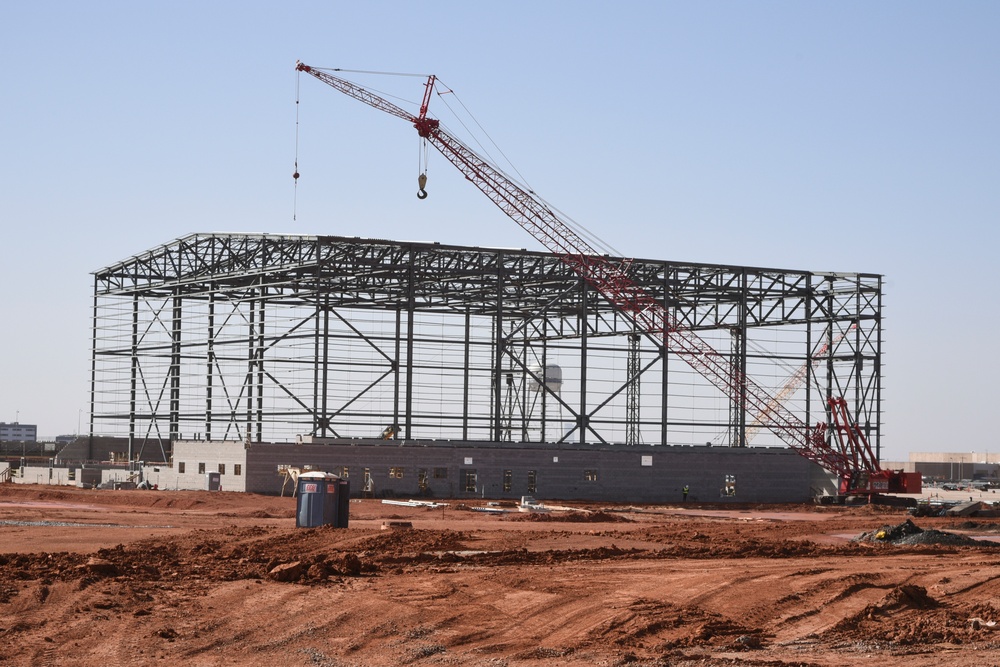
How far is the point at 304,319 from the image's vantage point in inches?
2542

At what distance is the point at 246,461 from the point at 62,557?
114 feet

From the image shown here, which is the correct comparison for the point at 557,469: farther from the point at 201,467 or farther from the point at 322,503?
the point at 322,503

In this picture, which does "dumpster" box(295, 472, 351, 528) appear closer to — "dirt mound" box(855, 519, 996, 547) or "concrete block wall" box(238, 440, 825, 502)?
"dirt mound" box(855, 519, 996, 547)

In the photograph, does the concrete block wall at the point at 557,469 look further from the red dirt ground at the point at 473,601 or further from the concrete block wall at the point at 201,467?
the red dirt ground at the point at 473,601

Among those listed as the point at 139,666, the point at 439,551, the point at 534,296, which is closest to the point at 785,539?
the point at 439,551

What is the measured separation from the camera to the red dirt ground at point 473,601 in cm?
1744

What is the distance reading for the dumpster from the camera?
35.0 metres

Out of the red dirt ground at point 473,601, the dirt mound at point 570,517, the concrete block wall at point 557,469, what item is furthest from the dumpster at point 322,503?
the concrete block wall at point 557,469

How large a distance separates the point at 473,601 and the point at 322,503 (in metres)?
14.7

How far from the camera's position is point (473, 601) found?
824 inches

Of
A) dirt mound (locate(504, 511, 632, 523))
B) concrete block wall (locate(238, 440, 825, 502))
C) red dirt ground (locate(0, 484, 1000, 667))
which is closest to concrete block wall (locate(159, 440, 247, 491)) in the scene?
concrete block wall (locate(238, 440, 825, 502))

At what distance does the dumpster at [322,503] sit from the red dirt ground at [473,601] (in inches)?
47.3

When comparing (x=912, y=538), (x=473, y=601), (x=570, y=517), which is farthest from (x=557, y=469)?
(x=473, y=601)

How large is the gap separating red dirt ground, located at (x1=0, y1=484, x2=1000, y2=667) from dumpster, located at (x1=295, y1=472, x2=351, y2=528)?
1201mm
